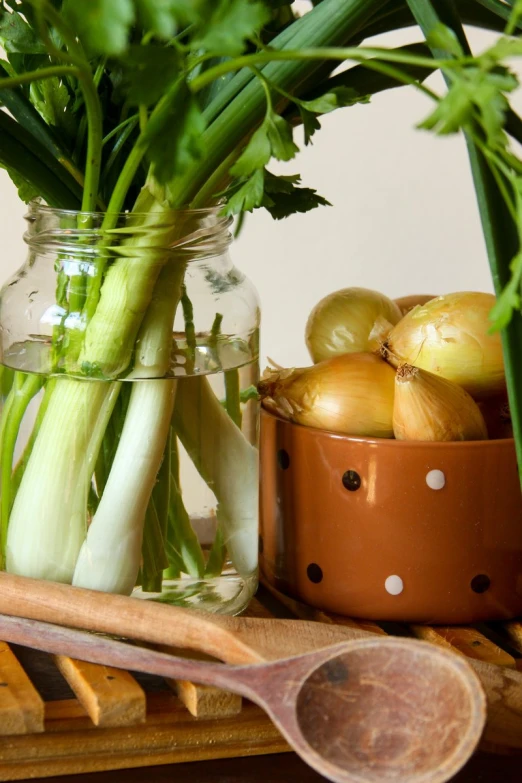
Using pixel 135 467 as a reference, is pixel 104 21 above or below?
above

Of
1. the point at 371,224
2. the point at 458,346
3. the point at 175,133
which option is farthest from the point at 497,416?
the point at 371,224

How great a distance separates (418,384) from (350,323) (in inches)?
3.7

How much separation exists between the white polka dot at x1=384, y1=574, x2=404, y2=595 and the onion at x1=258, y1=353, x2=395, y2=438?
0.23 ft

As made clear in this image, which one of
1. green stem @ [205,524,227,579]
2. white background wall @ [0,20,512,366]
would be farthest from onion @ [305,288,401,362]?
white background wall @ [0,20,512,366]

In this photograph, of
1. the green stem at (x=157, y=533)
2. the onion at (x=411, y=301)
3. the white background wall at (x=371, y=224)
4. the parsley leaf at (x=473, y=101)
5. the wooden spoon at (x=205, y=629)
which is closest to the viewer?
the parsley leaf at (x=473, y=101)

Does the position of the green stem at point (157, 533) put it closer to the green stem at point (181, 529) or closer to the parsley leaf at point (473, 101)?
the green stem at point (181, 529)

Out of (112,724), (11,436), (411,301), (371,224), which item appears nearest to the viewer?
(112,724)

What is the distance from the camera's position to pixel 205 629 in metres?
0.44

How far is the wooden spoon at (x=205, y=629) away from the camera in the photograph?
16.5 inches

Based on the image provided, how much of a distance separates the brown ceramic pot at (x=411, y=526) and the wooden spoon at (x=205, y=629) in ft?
0.26

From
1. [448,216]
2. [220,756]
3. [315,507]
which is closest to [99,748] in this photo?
[220,756]

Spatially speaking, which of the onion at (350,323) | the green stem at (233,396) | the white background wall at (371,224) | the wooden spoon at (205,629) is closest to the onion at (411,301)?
the onion at (350,323)

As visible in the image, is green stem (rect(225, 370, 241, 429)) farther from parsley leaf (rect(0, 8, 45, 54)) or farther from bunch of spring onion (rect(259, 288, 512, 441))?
parsley leaf (rect(0, 8, 45, 54))

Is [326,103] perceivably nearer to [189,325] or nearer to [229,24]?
[229,24]
